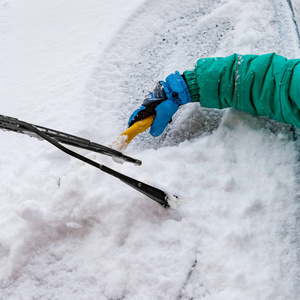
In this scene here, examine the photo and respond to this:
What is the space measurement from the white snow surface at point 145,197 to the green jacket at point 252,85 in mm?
99

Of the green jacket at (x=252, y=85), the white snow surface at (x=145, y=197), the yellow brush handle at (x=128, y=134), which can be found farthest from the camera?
the yellow brush handle at (x=128, y=134)

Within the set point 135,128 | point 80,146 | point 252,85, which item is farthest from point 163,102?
point 80,146

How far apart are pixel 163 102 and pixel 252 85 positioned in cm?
36

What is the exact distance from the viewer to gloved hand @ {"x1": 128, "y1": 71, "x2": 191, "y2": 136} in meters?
1.32

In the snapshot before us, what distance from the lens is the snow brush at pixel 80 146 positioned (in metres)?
0.88

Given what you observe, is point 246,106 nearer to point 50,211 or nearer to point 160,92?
point 160,92

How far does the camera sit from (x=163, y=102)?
4.35ft

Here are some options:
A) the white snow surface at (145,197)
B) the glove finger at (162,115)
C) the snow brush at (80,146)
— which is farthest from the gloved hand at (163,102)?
the snow brush at (80,146)

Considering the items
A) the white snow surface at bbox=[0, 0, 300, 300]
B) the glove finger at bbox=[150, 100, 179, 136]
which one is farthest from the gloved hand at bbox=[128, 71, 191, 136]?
the white snow surface at bbox=[0, 0, 300, 300]

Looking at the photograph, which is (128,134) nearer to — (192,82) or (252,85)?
(192,82)

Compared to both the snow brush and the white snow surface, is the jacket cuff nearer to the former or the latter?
the white snow surface

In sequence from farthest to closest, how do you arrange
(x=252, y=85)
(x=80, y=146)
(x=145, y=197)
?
(x=252, y=85)
(x=145, y=197)
(x=80, y=146)

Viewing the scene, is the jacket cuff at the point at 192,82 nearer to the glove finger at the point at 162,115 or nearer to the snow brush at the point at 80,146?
the glove finger at the point at 162,115

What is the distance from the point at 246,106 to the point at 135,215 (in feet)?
2.07
